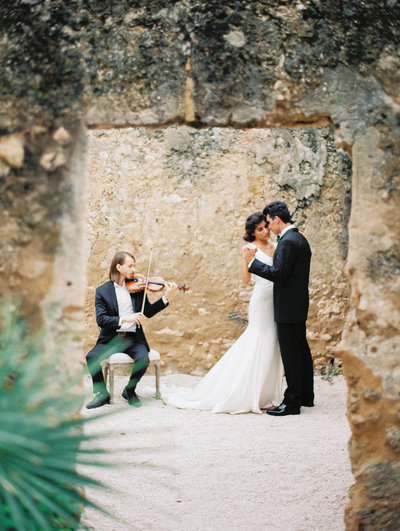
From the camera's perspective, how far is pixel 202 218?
6145 millimetres

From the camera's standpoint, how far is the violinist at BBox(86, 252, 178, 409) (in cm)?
500

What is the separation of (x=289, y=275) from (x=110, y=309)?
1566mm

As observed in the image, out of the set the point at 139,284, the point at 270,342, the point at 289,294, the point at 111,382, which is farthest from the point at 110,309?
the point at 289,294

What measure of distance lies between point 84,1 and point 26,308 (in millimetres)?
1334

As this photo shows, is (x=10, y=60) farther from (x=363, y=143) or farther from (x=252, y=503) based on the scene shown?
(x=252, y=503)

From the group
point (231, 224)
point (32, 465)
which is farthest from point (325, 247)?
point (32, 465)

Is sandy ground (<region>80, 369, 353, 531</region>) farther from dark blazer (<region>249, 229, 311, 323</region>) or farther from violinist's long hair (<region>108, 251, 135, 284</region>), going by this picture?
violinist's long hair (<region>108, 251, 135, 284</region>)

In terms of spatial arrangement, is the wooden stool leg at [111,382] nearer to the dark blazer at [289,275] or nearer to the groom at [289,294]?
the groom at [289,294]

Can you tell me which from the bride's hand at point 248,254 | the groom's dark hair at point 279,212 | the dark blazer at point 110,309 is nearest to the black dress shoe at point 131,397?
the dark blazer at point 110,309

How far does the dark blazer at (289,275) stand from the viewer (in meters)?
4.68

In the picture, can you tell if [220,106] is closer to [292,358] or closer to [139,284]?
[292,358]

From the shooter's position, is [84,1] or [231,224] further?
[231,224]

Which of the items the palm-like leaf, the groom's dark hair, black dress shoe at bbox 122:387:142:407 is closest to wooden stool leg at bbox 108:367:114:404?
black dress shoe at bbox 122:387:142:407

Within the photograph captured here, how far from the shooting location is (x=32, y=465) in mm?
1339
